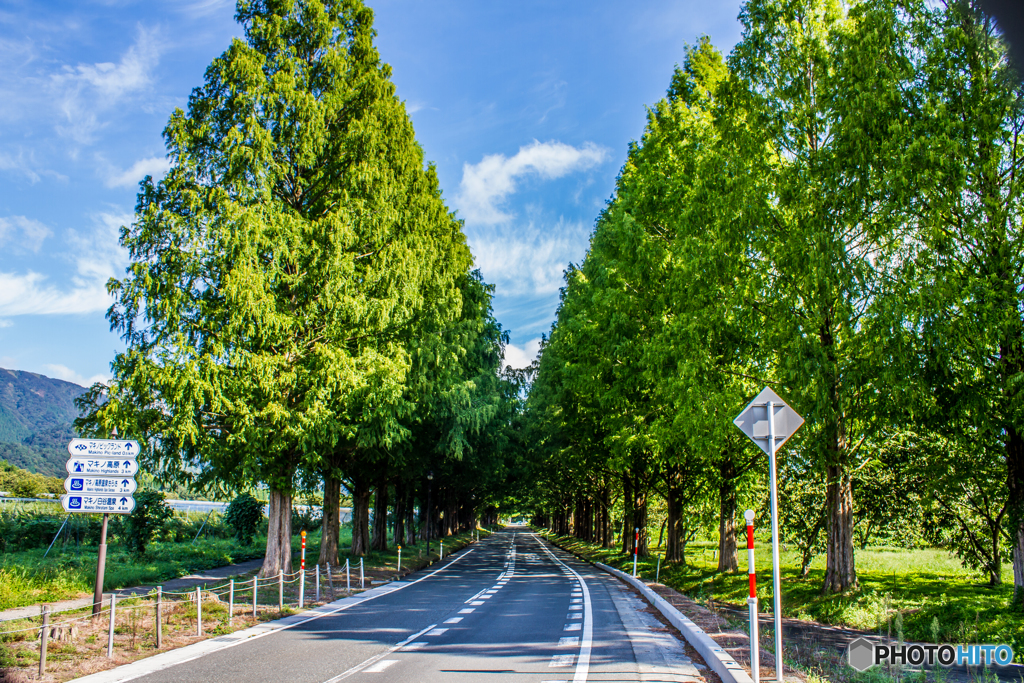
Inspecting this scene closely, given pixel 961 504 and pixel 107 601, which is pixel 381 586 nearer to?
pixel 107 601

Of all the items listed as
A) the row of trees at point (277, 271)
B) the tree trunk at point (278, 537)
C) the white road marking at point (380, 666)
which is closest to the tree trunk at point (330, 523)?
the row of trees at point (277, 271)

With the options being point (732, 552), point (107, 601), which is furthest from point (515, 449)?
point (107, 601)

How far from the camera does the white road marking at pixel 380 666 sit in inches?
292

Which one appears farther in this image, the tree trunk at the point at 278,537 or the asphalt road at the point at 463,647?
the tree trunk at the point at 278,537

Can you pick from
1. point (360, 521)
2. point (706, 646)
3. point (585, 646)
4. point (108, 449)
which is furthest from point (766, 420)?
point (360, 521)

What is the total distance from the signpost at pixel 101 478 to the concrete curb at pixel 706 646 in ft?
28.8

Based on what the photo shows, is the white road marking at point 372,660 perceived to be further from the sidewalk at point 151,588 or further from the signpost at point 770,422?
the sidewalk at point 151,588

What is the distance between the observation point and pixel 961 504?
17.1 metres

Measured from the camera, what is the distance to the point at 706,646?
817 centimetres

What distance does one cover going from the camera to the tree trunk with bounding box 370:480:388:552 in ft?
101

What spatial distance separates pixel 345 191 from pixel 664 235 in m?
9.26

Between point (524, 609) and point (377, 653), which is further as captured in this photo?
point (524, 609)

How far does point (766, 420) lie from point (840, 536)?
8.00m

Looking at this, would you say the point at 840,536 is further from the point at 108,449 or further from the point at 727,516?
the point at 108,449
